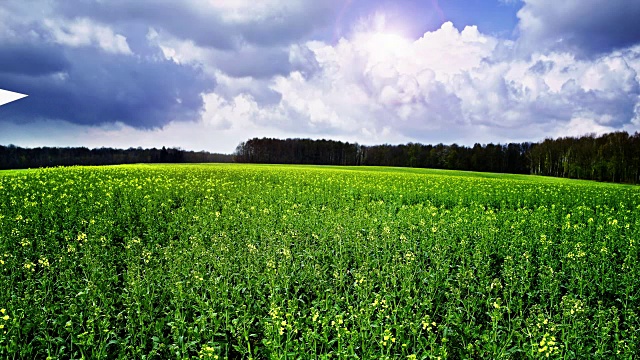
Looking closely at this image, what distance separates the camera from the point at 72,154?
9094 cm

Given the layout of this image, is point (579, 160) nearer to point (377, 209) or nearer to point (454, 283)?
point (377, 209)

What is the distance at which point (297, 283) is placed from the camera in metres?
8.25

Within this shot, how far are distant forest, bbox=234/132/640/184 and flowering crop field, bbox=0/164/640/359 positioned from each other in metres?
61.3

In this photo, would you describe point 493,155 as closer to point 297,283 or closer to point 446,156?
point 446,156

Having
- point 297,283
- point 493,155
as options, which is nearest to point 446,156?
point 493,155

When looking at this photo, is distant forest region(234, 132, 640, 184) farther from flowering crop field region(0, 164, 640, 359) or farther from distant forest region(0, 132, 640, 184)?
flowering crop field region(0, 164, 640, 359)

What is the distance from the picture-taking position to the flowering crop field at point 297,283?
548 cm

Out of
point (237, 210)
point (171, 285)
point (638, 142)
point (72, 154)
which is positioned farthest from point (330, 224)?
point (72, 154)

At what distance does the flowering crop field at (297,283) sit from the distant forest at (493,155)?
61337mm

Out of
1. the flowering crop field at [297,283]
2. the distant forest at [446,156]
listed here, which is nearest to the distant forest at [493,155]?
the distant forest at [446,156]

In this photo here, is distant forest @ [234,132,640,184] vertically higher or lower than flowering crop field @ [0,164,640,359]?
higher

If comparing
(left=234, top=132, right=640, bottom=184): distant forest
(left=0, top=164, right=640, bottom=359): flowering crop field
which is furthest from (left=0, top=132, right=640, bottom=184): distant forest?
(left=0, top=164, right=640, bottom=359): flowering crop field

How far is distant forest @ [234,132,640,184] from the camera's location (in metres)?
67.5

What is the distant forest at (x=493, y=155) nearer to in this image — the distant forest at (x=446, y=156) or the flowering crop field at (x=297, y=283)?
the distant forest at (x=446, y=156)
